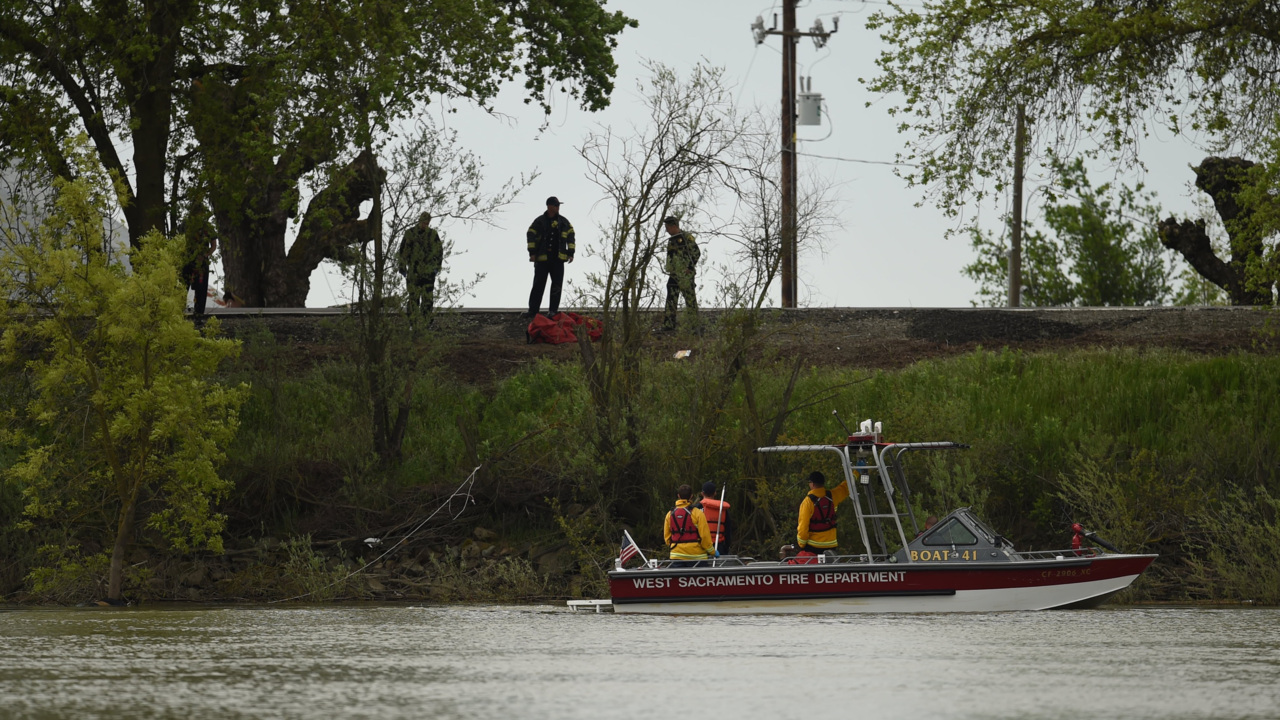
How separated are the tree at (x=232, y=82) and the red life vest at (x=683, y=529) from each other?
27.7ft

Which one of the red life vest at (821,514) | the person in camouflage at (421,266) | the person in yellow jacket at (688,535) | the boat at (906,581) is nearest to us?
the boat at (906,581)

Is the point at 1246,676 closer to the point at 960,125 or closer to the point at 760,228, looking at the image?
the point at 760,228

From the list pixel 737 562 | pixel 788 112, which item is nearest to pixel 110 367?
pixel 737 562

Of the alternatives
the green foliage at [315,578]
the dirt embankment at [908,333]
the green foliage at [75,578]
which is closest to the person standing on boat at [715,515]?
the green foliage at [315,578]

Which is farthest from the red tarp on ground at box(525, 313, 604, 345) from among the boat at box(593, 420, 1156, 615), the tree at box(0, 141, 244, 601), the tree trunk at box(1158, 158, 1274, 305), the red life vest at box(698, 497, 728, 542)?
the tree trunk at box(1158, 158, 1274, 305)

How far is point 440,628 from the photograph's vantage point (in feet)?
47.3

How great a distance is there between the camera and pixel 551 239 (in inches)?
1033

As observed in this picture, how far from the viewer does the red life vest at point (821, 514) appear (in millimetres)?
18219

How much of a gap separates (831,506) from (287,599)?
823 cm

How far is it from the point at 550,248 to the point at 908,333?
760 cm

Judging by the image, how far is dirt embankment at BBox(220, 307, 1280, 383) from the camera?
27.6 meters

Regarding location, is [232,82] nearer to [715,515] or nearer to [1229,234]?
[715,515]

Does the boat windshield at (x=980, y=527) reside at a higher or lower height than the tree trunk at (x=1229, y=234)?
lower

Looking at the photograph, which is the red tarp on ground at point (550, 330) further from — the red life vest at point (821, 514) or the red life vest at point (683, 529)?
the red life vest at point (821, 514)
